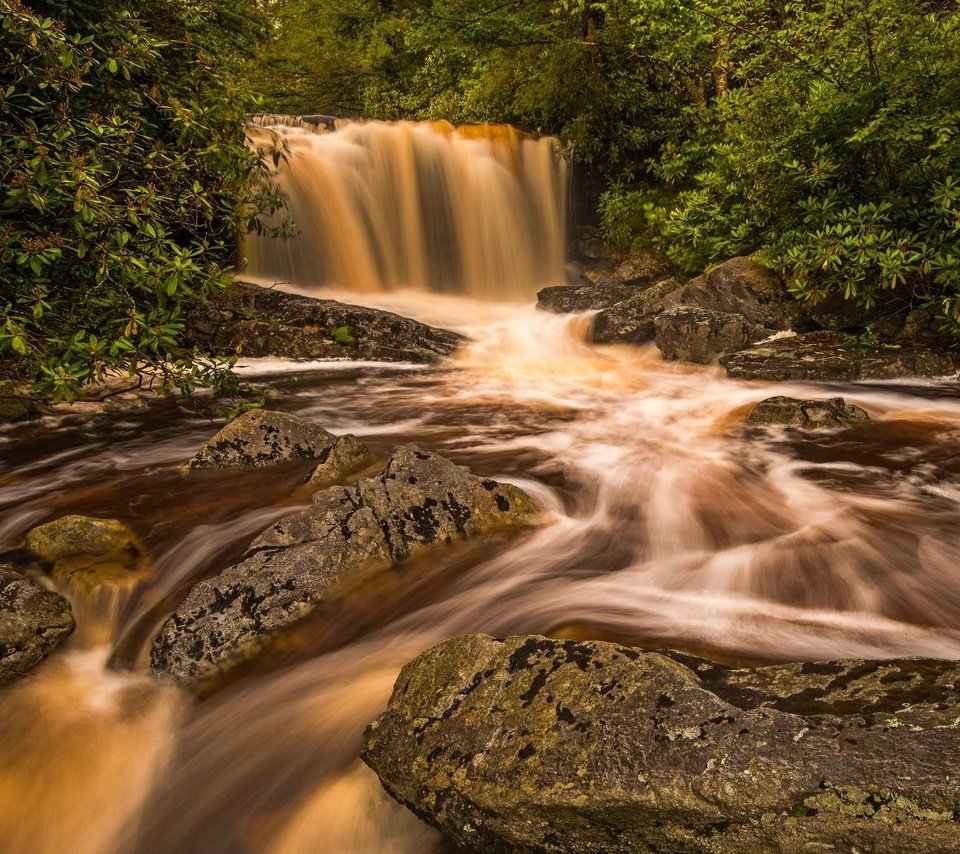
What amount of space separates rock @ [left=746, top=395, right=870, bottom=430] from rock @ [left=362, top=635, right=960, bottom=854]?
422 cm

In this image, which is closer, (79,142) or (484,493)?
(484,493)

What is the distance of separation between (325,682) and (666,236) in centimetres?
1070

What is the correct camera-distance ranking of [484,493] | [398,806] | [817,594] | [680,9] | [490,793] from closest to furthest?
[490,793] < [398,806] < [817,594] < [484,493] < [680,9]

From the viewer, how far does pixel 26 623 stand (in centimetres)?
296

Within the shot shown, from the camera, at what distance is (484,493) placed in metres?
4.05

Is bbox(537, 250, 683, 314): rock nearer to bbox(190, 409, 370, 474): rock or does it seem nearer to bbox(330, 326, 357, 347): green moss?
bbox(330, 326, 357, 347): green moss

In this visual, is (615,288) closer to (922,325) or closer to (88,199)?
(922,325)

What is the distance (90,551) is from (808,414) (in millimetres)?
5635

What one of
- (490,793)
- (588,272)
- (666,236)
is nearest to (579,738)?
(490,793)

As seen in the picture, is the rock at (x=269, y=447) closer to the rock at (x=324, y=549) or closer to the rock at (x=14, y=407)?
the rock at (x=324, y=549)

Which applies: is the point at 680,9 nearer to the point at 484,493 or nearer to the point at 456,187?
the point at 456,187

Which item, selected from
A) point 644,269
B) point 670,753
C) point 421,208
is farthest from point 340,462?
point 421,208

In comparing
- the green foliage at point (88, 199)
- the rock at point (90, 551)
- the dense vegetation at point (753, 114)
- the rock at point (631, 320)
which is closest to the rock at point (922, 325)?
the dense vegetation at point (753, 114)

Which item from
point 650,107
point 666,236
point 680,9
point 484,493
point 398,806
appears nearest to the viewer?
point 398,806
